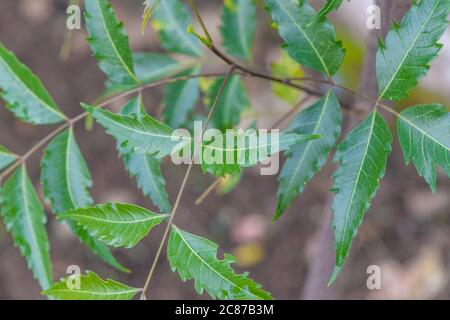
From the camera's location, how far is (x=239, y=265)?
178cm

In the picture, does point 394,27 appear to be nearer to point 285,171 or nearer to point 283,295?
point 285,171

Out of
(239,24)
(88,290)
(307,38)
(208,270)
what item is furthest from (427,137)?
(239,24)

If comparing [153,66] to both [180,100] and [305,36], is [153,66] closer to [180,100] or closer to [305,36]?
[180,100]

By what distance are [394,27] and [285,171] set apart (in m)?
0.24

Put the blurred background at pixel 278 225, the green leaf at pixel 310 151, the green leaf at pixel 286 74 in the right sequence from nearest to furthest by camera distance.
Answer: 1. the green leaf at pixel 310 151
2. the green leaf at pixel 286 74
3. the blurred background at pixel 278 225

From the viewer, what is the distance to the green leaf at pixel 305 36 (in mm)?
750

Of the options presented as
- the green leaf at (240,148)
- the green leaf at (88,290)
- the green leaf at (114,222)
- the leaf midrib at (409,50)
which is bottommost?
the green leaf at (88,290)

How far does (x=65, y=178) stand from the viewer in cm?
90

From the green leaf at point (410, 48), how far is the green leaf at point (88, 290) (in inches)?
16.3

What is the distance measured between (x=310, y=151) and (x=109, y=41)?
1.10ft

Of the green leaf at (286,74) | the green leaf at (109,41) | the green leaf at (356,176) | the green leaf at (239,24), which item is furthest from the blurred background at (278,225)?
the green leaf at (356,176)

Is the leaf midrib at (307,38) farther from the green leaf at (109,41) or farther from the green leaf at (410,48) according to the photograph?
the green leaf at (109,41)

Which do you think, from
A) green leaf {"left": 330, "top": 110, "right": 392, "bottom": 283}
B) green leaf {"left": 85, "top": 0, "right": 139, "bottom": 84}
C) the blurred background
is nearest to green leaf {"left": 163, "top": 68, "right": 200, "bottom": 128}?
green leaf {"left": 85, "top": 0, "right": 139, "bottom": 84}

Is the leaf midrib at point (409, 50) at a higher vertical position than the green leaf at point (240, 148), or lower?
higher
